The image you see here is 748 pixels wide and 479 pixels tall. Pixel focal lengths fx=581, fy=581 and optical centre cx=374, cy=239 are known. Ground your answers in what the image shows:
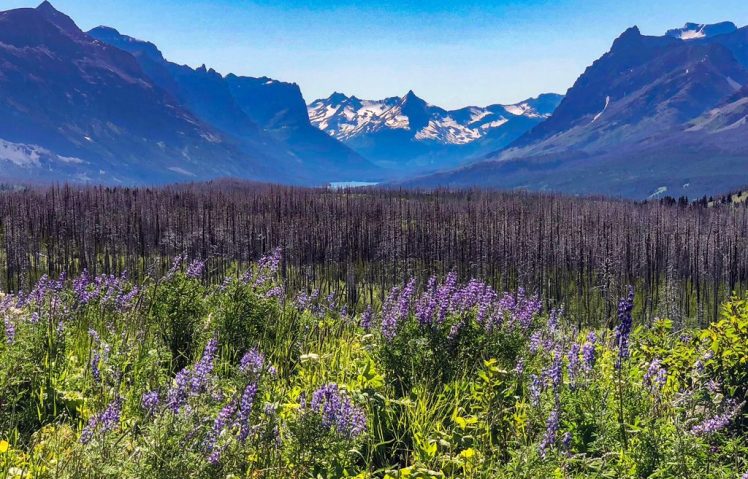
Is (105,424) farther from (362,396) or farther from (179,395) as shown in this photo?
(362,396)

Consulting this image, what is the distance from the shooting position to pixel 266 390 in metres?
5.79

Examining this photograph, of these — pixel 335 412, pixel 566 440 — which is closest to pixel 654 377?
pixel 566 440

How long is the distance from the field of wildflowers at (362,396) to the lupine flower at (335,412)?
13 millimetres

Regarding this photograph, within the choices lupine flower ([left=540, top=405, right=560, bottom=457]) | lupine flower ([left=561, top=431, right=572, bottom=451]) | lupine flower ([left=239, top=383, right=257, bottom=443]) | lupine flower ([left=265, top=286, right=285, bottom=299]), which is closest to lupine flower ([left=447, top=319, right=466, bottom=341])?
lupine flower ([left=561, top=431, right=572, bottom=451])

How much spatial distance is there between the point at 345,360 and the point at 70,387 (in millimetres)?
3543

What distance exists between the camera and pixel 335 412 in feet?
16.1

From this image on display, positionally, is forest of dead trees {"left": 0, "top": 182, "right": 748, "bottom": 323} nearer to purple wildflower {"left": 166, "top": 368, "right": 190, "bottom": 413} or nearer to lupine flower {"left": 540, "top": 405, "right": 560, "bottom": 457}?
purple wildflower {"left": 166, "top": 368, "right": 190, "bottom": 413}

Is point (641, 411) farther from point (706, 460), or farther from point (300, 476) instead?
point (300, 476)

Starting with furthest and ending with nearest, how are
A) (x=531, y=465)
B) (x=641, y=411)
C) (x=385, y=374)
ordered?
1. (x=385, y=374)
2. (x=641, y=411)
3. (x=531, y=465)

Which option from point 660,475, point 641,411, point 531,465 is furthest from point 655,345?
point 531,465

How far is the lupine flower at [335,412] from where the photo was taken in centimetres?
487

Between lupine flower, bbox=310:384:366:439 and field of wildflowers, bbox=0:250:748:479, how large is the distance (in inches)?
0.5

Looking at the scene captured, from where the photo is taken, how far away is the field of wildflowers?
4.52 m

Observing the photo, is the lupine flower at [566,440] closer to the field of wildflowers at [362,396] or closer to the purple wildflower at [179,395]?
the field of wildflowers at [362,396]
